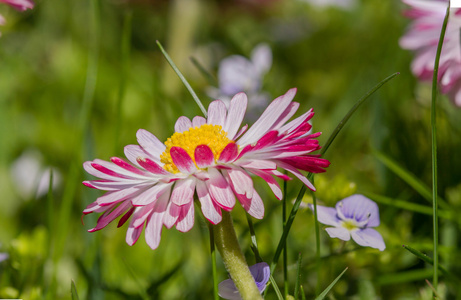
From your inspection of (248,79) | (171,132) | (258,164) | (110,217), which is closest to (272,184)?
(258,164)

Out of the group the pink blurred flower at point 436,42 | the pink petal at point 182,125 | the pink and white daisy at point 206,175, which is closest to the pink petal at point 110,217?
the pink and white daisy at point 206,175

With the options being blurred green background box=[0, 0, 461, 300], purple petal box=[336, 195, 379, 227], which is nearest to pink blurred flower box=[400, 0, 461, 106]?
blurred green background box=[0, 0, 461, 300]

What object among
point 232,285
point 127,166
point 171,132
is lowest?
point 232,285

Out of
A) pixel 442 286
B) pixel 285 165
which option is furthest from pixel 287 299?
pixel 442 286

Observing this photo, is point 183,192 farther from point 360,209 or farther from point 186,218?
point 360,209

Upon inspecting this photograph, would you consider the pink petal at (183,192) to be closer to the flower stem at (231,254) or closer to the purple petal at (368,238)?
the flower stem at (231,254)

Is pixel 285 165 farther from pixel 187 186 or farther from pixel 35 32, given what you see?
pixel 35 32

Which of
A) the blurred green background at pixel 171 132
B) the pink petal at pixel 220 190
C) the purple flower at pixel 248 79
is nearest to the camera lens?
the pink petal at pixel 220 190
